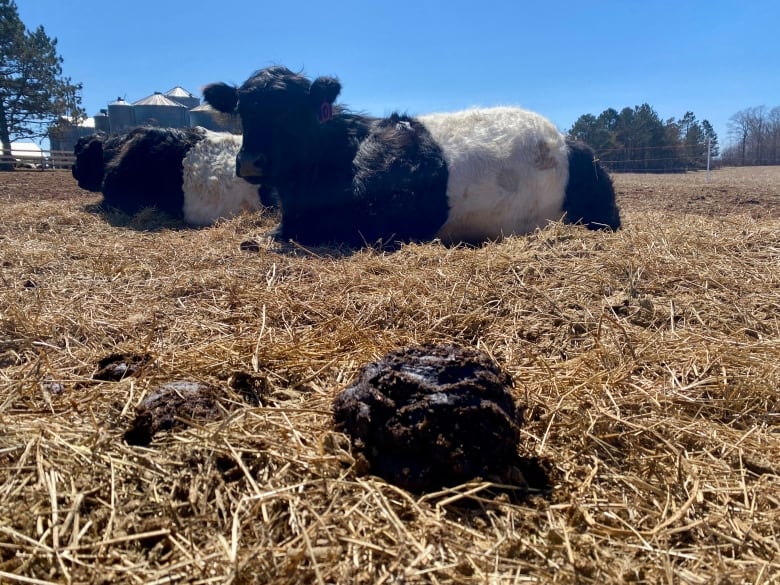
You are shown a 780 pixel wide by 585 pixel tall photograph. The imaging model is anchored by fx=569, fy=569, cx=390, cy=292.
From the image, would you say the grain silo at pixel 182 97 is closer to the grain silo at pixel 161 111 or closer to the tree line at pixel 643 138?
the grain silo at pixel 161 111

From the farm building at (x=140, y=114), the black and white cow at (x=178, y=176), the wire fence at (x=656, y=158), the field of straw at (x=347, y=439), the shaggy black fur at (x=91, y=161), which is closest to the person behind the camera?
the field of straw at (x=347, y=439)

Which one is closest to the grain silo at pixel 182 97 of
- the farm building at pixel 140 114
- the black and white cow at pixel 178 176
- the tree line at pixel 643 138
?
the farm building at pixel 140 114

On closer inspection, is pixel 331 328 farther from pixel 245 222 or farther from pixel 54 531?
pixel 245 222

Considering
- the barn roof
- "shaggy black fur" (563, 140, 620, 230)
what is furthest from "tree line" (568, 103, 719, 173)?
the barn roof

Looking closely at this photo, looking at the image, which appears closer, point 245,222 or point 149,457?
point 149,457

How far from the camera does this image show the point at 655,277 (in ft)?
11.6

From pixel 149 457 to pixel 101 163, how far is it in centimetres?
847

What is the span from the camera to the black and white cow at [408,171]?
536cm

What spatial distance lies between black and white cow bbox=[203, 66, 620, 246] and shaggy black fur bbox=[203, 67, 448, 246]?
0.03 feet

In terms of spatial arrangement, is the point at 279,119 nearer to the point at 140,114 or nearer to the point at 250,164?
the point at 250,164

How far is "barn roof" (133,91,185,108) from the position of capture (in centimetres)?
3756

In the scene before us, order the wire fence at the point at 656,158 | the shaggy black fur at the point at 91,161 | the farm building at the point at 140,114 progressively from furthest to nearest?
the farm building at the point at 140,114 < the wire fence at the point at 656,158 < the shaggy black fur at the point at 91,161

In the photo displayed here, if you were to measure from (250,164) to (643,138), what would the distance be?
30987 mm

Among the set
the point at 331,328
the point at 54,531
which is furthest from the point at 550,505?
the point at 331,328
